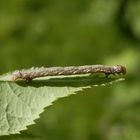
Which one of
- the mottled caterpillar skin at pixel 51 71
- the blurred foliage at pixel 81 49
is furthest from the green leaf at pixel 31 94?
the blurred foliage at pixel 81 49

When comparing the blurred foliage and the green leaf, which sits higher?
the blurred foliage

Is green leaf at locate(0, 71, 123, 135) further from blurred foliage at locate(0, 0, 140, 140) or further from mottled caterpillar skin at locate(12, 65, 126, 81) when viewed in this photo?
blurred foliage at locate(0, 0, 140, 140)

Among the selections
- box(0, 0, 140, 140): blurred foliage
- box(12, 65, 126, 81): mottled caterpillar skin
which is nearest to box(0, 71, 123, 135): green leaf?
box(12, 65, 126, 81): mottled caterpillar skin

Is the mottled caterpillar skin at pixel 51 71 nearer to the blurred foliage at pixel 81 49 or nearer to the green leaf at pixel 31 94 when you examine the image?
the green leaf at pixel 31 94

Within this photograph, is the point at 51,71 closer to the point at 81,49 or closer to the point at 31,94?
the point at 31,94

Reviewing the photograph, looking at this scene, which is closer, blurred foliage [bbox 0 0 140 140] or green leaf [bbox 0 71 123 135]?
green leaf [bbox 0 71 123 135]

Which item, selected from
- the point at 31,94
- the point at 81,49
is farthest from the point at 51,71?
the point at 81,49
